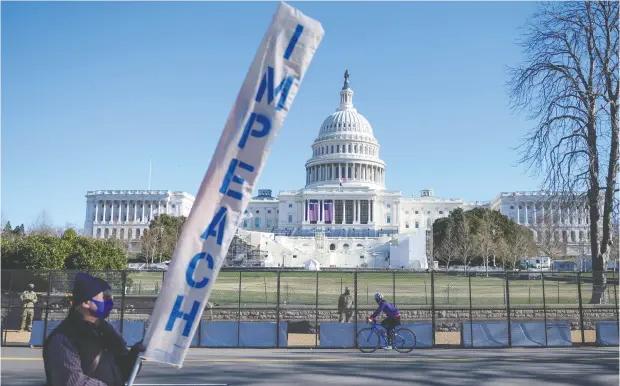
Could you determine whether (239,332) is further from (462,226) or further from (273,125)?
(462,226)

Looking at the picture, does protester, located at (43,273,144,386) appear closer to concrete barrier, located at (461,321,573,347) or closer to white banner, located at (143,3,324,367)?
white banner, located at (143,3,324,367)

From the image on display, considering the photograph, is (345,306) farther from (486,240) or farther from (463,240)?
(463,240)

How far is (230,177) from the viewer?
367 cm

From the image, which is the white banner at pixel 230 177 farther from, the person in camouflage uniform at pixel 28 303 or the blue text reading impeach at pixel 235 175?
the person in camouflage uniform at pixel 28 303

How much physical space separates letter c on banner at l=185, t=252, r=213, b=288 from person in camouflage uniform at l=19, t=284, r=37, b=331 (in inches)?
669

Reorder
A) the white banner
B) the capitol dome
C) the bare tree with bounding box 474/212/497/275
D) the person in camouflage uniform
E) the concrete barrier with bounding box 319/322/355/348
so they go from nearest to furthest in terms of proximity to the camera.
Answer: the white banner < the concrete barrier with bounding box 319/322/355/348 < the person in camouflage uniform < the bare tree with bounding box 474/212/497/275 < the capitol dome

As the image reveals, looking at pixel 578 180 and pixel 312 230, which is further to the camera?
pixel 312 230

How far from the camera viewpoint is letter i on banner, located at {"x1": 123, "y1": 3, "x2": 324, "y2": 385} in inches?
139

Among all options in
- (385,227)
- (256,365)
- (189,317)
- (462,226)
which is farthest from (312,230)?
(189,317)

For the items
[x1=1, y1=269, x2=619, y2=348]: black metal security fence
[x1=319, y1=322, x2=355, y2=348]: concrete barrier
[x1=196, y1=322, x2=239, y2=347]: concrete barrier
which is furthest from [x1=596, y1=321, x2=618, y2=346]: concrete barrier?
[x1=196, y1=322, x2=239, y2=347]: concrete barrier

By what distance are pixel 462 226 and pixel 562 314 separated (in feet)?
189

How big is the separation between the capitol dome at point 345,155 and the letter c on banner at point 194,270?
119210mm

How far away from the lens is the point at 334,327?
17.1 metres

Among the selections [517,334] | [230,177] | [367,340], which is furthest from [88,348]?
[517,334]
